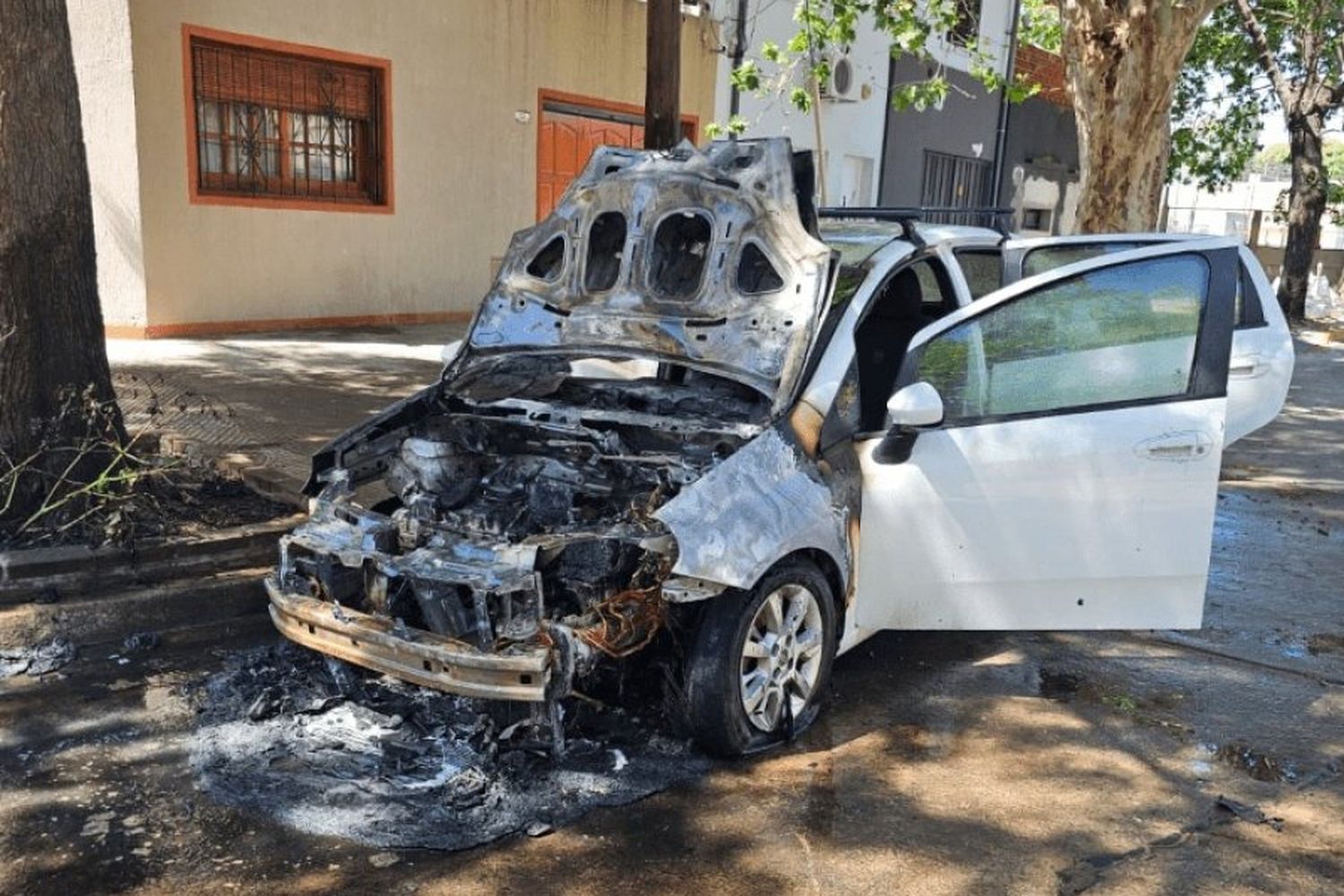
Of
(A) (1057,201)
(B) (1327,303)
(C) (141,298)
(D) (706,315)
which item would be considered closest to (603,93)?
(C) (141,298)

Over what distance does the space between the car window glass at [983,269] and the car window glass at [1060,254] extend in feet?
0.39

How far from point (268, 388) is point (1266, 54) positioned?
1830 cm

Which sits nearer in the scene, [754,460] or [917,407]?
[754,460]

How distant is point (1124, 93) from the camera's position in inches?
388

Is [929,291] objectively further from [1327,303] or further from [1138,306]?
[1327,303]

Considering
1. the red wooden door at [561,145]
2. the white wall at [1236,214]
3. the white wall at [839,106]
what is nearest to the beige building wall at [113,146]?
the red wooden door at [561,145]

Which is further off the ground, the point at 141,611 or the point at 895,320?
the point at 895,320

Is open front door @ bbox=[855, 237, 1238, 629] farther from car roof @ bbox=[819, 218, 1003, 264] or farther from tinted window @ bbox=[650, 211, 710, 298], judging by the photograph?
tinted window @ bbox=[650, 211, 710, 298]

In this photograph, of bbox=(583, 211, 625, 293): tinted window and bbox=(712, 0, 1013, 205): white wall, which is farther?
bbox=(712, 0, 1013, 205): white wall

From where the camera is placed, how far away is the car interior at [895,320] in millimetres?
5152

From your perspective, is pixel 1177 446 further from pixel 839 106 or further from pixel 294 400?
pixel 839 106

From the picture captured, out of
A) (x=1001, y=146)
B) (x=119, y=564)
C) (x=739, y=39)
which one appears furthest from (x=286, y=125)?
(x=1001, y=146)

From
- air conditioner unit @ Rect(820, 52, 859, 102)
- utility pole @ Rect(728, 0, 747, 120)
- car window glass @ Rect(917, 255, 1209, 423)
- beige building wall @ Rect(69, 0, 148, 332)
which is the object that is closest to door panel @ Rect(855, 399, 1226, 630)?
car window glass @ Rect(917, 255, 1209, 423)

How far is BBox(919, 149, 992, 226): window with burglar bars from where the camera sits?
2220cm
